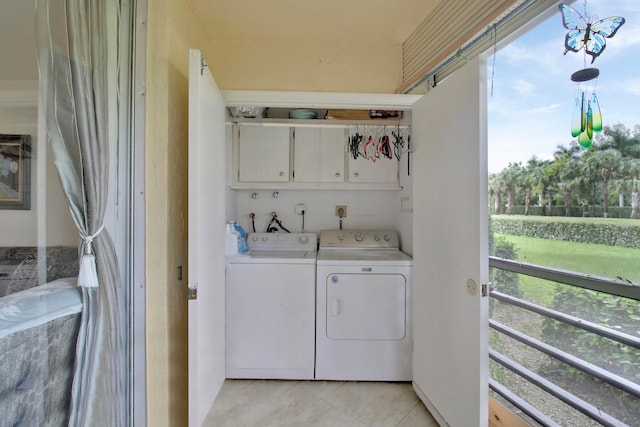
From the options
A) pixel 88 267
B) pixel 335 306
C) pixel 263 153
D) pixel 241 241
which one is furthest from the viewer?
pixel 263 153

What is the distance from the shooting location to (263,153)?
7.54 feet

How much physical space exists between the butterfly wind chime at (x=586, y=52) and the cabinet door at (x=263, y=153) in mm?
1879

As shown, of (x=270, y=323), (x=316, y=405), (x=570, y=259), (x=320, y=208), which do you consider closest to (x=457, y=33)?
(x=570, y=259)

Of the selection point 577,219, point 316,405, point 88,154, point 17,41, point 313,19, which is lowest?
point 316,405

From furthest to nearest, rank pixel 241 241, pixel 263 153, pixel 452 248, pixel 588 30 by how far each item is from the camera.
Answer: pixel 263 153 < pixel 241 241 < pixel 452 248 < pixel 588 30

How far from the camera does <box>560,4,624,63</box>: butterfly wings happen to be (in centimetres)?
99

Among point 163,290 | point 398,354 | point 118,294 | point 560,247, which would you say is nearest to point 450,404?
point 398,354

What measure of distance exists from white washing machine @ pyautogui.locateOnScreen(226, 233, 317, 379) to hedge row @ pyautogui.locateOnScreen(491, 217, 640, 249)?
1.43 m

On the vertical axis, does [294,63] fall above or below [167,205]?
above

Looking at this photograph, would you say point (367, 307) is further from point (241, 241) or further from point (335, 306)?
point (241, 241)

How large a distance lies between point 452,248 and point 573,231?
23.2 inches

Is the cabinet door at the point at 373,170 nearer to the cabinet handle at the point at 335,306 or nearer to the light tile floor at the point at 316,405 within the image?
the cabinet handle at the point at 335,306

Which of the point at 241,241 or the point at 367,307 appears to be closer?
the point at 367,307

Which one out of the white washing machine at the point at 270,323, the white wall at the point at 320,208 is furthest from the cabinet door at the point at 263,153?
the white washing machine at the point at 270,323
